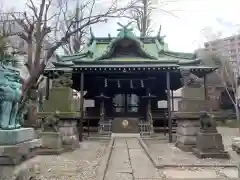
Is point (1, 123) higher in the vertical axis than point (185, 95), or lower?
lower

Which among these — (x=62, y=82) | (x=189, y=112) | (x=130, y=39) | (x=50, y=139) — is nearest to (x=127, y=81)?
(x=130, y=39)

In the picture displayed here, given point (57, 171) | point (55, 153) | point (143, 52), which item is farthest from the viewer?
point (143, 52)

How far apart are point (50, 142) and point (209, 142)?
18.6ft

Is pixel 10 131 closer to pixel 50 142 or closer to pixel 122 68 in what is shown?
pixel 50 142

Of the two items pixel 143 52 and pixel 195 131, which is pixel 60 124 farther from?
pixel 143 52

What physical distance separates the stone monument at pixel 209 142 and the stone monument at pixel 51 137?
506 centimetres

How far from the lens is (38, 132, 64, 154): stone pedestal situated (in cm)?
966

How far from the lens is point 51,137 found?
9.81 metres

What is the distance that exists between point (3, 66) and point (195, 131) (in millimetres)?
8533

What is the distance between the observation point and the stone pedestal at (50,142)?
9.66 meters

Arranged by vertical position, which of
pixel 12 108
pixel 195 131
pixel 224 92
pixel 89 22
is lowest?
pixel 195 131

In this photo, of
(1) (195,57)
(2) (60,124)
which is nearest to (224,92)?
(1) (195,57)

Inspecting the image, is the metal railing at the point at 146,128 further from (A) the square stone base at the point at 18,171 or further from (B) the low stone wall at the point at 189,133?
(A) the square stone base at the point at 18,171

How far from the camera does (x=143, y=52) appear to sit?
18469 millimetres
